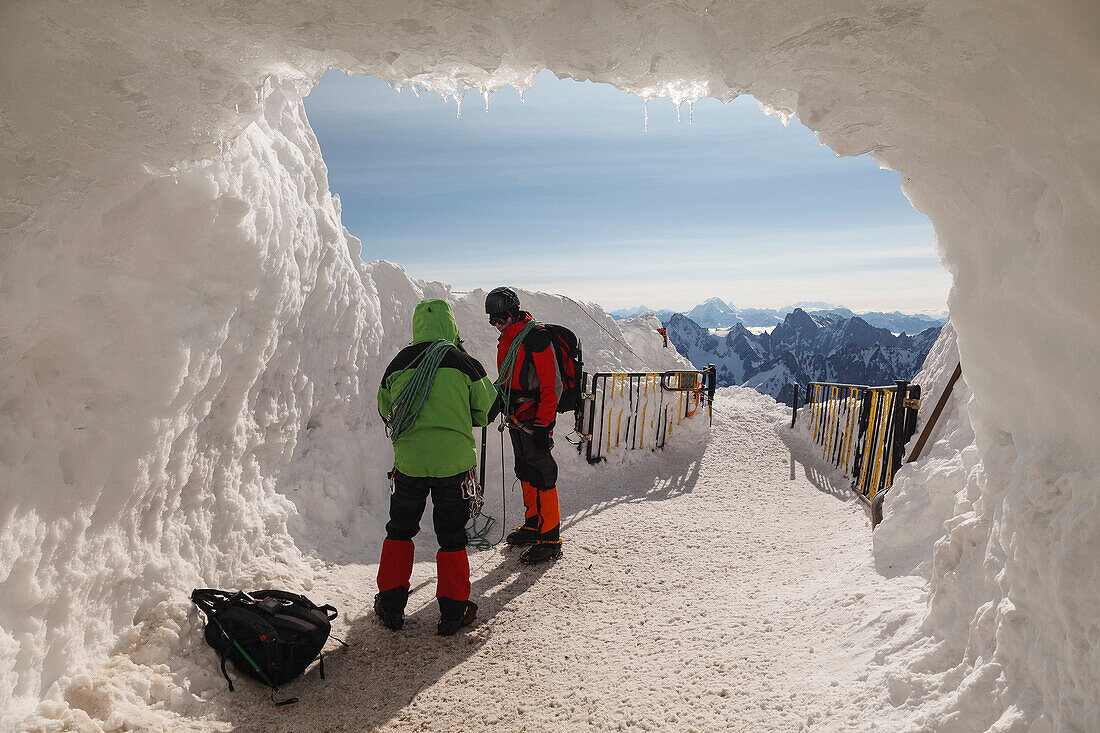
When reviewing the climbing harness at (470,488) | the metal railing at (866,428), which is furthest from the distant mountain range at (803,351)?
the climbing harness at (470,488)

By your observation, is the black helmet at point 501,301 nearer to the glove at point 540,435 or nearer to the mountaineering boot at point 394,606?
the glove at point 540,435

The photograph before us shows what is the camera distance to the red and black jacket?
16.4 ft

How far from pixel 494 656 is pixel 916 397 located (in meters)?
5.07

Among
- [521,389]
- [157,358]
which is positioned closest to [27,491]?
[157,358]

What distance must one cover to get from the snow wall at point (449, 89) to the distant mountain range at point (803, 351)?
122 metres

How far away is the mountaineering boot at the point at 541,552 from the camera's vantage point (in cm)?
486

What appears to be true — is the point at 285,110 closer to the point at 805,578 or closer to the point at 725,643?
the point at 725,643

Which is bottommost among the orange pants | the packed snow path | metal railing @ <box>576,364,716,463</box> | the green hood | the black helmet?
the packed snow path

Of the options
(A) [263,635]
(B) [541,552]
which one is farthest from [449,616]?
(B) [541,552]

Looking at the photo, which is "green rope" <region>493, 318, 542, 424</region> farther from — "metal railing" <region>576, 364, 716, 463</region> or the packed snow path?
"metal railing" <region>576, 364, 716, 463</region>

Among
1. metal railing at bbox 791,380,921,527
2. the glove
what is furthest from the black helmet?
metal railing at bbox 791,380,921,527

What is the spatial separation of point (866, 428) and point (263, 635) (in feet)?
23.4

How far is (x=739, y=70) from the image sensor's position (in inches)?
73.4

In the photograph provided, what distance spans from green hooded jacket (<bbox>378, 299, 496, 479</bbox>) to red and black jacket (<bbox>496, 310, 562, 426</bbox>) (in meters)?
1.10
